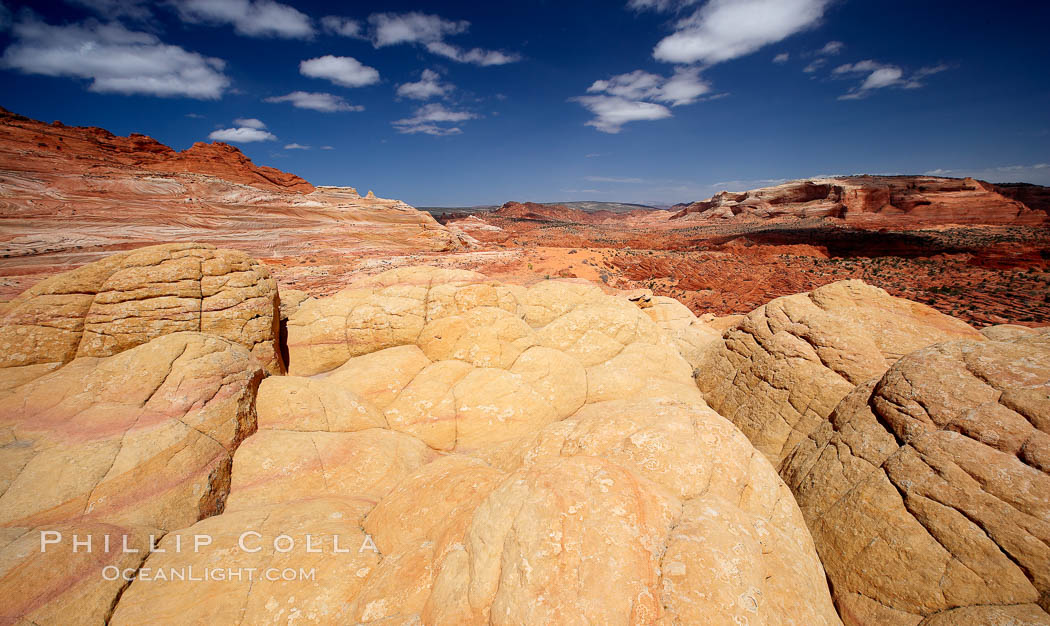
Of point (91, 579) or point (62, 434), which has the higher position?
point (62, 434)

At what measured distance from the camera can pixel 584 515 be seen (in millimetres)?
2582

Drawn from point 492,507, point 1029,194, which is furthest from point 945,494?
point 1029,194

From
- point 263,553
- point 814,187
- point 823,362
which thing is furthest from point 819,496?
point 814,187

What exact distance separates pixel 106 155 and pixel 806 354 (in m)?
37.2

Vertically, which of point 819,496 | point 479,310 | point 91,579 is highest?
point 479,310

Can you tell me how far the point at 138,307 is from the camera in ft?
18.5

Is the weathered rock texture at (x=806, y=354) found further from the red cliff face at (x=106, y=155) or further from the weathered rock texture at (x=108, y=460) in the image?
the red cliff face at (x=106, y=155)

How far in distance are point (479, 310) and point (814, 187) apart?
2991 inches

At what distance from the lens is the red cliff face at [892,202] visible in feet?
143

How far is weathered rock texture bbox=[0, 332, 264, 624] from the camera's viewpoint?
2.90 meters

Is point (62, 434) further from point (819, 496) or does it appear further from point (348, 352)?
point (819, 496)

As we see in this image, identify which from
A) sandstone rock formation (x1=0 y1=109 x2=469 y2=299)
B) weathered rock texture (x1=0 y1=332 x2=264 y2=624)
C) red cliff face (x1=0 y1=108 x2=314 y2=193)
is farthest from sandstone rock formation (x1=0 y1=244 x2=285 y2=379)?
red cliff face (x1=0 y1=108 x2=314 y2=193)

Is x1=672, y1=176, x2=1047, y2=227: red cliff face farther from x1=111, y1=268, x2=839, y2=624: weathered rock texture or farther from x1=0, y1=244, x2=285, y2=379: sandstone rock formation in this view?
x1=0, y1=244, x2=285, y2=379: sandstone rock formation

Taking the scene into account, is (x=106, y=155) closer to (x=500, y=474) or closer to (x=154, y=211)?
(x=154, y=211)
